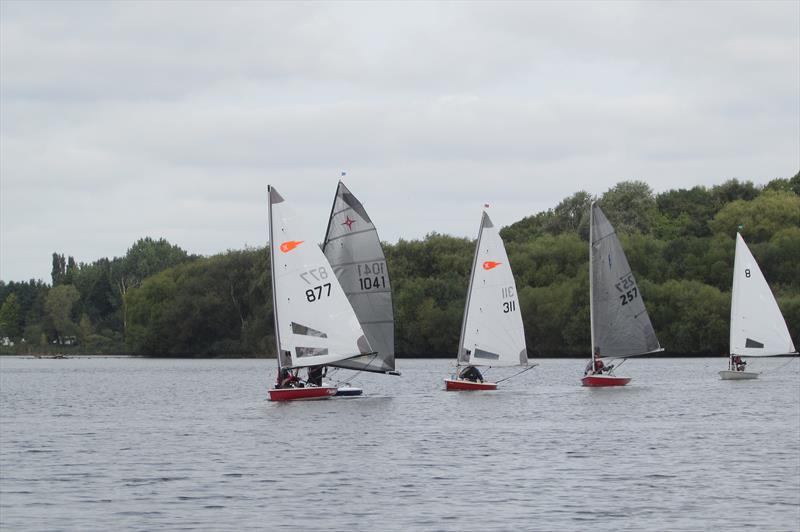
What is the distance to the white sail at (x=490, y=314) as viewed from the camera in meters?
59.1

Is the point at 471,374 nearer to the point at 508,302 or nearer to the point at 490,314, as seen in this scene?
the point at 490,314

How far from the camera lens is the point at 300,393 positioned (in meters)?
52.3

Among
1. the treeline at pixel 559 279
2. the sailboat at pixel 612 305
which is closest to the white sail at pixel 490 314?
the sailboat at pixel 612 305

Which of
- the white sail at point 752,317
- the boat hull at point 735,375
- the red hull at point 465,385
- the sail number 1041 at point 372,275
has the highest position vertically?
the sail number 1041 at point 372,275

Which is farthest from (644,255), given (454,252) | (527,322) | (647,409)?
(647,409)

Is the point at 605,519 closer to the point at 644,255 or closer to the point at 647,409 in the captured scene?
the point at 647,409

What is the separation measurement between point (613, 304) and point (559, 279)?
65.3 m

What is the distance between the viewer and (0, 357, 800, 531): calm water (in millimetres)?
27766

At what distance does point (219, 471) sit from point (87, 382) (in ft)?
202

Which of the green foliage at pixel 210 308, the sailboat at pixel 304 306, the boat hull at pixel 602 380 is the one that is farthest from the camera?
the green foliage at pixel 210 308

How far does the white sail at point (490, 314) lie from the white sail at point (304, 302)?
25.1 ft

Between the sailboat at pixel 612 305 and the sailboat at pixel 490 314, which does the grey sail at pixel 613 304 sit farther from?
the sailboat at pixel 490 314

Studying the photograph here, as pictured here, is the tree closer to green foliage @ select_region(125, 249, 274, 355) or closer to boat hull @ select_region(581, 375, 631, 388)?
green foliage @ select_region(125, 249, 274, 355)

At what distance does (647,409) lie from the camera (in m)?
54.6
